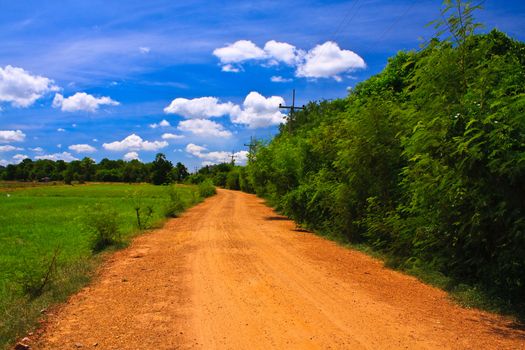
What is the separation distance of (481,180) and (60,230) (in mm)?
20121

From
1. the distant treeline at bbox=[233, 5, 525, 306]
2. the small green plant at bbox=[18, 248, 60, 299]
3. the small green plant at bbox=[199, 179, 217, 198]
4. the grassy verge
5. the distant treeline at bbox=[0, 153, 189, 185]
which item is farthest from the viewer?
the distant treeline at bbox=[0, 153, 189, 185]

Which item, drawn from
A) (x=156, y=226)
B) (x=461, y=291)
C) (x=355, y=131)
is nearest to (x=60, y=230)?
(x=156, y=226)

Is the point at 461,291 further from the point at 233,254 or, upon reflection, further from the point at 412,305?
the point at 233,254

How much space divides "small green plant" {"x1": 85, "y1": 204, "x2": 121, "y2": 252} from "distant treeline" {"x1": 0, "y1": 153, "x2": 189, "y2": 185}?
112003 mm

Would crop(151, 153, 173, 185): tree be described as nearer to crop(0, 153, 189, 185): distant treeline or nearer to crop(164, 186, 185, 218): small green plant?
crop(0, 153, 189, 185): distant treeline

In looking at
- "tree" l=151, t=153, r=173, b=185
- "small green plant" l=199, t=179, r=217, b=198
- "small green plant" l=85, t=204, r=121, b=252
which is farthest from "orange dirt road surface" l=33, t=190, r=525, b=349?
"tree" l=151, t=153, r=173, b=185

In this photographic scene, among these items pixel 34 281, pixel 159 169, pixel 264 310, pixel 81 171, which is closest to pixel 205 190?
pixel 34 281

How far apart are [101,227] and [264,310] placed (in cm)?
922

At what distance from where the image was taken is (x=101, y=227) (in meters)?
14.6

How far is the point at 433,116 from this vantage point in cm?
828

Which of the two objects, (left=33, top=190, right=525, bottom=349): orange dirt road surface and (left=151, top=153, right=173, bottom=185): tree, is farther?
(left=151, top=153, right=173, bottom=185): tree

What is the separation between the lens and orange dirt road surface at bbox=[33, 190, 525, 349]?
227 inches

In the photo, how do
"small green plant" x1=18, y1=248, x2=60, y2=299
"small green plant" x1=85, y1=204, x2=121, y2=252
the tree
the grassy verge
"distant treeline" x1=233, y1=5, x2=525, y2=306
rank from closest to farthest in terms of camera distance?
"distant treeline" x1=233, y1=5, x2=525, y2=306, the grassy verge, "small green plant" x1=18, y1=248, x2=60, y2=299, "small green plant" x1=85, y1=204, x2=121, y2=252, the tree

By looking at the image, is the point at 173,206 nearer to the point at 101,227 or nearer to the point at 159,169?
the point at 101,227
